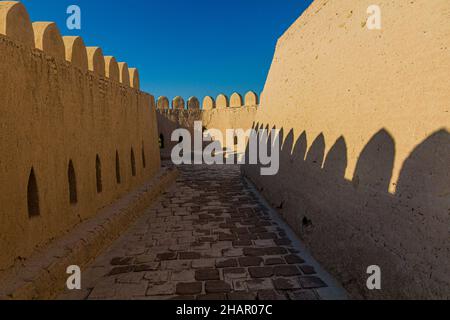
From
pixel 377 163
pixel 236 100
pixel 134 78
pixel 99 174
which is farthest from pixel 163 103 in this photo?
pixel 377 163

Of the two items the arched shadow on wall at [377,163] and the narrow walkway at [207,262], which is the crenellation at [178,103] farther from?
the arched shadow on wall at [377,163]

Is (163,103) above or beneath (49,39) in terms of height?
above

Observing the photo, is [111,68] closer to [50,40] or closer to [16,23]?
[50,40]

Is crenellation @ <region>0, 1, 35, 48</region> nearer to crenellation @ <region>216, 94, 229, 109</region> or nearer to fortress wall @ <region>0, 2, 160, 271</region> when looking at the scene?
fortress wall @ <region>0, 2, 160, 271</region>

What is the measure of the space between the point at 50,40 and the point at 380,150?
4950 mm

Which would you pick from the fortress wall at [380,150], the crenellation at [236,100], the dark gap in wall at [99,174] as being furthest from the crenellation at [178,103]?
the fortress wall at [380,150]

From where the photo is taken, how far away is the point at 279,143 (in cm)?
748

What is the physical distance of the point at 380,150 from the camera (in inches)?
128

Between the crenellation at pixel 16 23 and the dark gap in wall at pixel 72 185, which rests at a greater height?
the crenellation at pixel 16 23

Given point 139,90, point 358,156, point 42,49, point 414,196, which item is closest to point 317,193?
point 358,156

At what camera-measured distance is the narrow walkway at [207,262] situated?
3.61 metres

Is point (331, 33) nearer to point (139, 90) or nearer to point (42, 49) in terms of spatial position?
point (42, 49)

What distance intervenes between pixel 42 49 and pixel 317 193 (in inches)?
187
